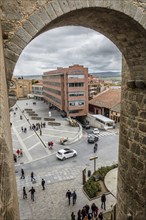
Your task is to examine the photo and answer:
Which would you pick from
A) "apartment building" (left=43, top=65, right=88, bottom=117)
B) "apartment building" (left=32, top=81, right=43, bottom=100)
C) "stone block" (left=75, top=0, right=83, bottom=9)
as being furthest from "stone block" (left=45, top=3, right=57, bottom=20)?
"apartment building" (left=32, top=81, right=43, bottom=100)

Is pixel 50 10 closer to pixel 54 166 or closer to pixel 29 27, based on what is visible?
pixel 29 27

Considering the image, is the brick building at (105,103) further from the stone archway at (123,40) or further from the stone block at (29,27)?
A: the stone block at (29,27)

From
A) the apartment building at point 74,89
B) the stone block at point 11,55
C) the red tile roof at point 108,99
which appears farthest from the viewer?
the red tile roof at point 108,99

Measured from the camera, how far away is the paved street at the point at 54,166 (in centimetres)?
1276

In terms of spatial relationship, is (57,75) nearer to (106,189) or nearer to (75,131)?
(75,131)

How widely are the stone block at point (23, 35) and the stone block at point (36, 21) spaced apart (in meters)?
0.19

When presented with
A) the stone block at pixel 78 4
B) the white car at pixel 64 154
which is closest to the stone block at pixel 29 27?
the stone block at pixel 78 4

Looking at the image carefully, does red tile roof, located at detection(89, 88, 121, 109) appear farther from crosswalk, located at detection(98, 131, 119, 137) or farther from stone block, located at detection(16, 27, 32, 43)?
stone block, located at detection(16, 27, 32, 43)

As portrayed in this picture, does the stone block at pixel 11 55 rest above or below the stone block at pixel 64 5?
below

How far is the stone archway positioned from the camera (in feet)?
11.2

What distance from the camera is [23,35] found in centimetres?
342

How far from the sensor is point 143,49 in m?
4.54

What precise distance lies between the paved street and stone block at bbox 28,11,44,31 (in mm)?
11051

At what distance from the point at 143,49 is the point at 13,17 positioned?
2.69 metres
